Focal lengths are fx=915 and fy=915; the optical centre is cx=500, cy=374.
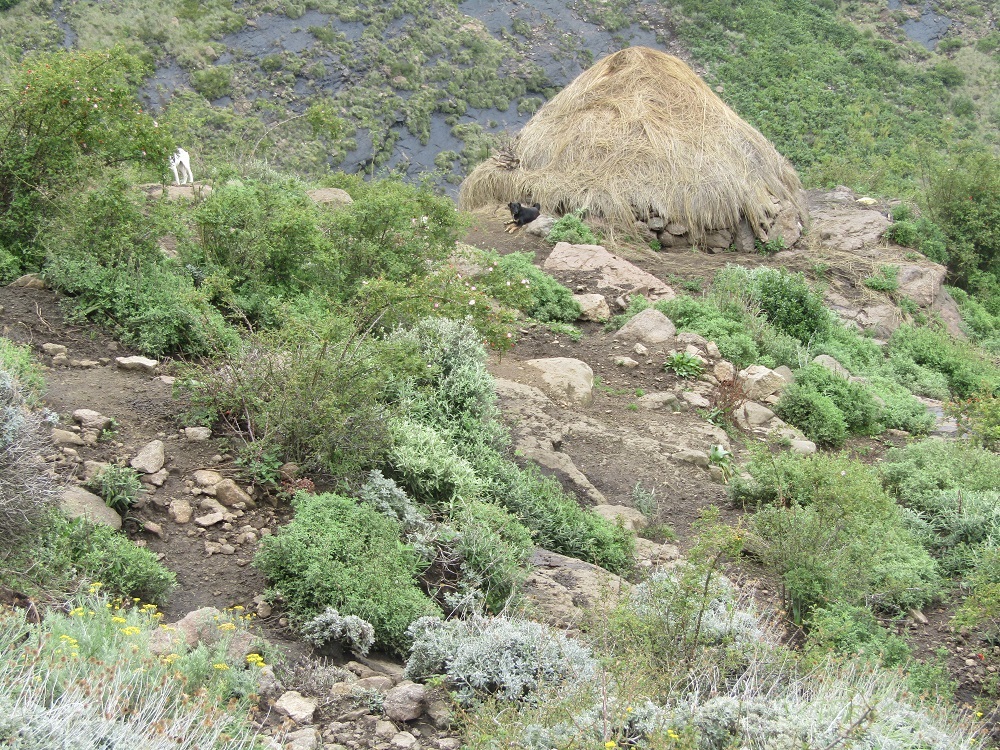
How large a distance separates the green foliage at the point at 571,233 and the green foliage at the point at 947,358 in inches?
148

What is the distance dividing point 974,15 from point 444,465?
29629 mm

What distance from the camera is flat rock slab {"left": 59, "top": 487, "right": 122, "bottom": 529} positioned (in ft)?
12.5

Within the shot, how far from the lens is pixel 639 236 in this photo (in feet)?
38.9

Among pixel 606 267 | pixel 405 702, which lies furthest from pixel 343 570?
pixel 606 267

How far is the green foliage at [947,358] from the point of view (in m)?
10.4

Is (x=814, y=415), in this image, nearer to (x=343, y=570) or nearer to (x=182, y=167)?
(x=343, y=570)

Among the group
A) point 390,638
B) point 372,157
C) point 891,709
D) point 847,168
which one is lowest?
point 372,157

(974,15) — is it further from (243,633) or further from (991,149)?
(243,633)

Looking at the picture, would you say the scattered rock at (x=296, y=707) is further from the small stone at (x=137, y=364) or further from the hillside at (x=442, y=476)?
the small stone at (x=137, y=364)

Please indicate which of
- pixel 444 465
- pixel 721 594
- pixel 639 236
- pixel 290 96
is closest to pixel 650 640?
pixel 721 594

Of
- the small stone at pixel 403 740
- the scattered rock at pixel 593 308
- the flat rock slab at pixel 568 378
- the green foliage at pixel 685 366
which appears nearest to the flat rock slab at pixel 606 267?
the scattered rock at pixel 593 308

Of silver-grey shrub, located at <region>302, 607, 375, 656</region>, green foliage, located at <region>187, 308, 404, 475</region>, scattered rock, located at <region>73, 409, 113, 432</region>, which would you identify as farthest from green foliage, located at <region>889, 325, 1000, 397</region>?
scattered rock, located at <region>73, 409, 113, 432</region>

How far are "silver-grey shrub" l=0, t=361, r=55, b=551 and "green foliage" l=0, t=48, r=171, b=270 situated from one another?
2.51m

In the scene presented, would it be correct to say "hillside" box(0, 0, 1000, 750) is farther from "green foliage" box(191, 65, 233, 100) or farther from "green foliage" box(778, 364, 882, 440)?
"green foliage" box(191, 65, 233, 100)
